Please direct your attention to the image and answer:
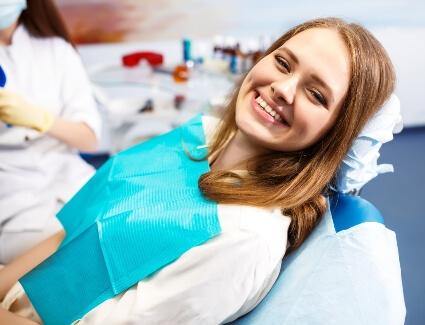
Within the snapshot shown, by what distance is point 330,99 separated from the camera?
855mm

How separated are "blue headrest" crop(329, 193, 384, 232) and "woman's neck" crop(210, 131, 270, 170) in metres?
0.22

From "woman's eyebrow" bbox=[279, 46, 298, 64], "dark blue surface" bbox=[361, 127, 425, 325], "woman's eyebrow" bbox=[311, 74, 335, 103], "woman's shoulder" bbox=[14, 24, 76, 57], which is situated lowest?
"dark blue surface" bbox=[361, 127, 425, 325]

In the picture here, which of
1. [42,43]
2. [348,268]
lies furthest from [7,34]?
[348,268]

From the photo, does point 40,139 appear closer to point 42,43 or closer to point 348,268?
point 42,43

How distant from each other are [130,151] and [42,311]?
50cm

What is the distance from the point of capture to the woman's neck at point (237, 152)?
3.39 feet

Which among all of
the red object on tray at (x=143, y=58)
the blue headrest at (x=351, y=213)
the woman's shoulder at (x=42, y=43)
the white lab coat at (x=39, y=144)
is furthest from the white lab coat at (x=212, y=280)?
the red object on tray at (x=143, y=58)

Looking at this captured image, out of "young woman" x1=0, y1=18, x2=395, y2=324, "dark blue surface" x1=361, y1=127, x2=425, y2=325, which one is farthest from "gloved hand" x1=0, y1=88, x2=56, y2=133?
"dark blue surface" x1=361, y1=127, x2=425, y2=325

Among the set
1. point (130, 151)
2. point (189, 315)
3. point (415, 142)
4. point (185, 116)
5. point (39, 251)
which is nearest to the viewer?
point (189, 315)

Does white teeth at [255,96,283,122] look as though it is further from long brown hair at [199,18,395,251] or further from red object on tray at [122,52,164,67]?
red object on tray at [122,52,164,67]

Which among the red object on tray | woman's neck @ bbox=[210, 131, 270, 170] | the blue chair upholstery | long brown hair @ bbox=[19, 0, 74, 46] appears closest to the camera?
the blue chair upholstery

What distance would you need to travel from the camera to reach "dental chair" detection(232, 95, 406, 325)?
733mm

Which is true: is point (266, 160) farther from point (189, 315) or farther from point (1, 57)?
point (1, 57)

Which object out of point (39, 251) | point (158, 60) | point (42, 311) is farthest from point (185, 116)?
point (42, 311)
